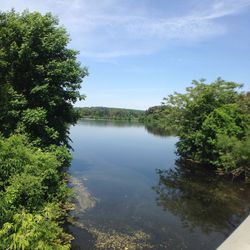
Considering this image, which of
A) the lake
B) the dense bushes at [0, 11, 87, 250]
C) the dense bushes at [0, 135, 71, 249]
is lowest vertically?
the lake

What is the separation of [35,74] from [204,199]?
1450cm

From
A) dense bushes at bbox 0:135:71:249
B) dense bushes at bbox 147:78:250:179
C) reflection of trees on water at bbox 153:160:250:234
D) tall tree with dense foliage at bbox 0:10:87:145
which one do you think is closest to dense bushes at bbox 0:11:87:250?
tall tree with dense foliage at bbox 0:10:87:145

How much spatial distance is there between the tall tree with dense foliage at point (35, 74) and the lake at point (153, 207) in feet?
17.8

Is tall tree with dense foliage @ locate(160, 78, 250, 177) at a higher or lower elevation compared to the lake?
higher

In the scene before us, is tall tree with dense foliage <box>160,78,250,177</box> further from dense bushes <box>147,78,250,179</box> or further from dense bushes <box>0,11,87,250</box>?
dense bushes <box>0,11,87,250</box>

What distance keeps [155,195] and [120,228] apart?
23.7 feet

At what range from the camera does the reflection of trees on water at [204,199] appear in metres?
17.2

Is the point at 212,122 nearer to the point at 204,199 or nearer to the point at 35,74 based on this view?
the point at 204,199

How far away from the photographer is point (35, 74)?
16.5m

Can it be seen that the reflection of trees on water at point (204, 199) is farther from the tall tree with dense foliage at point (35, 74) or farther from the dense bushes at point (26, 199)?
the tall tree with dense foliage at point (35, 74)

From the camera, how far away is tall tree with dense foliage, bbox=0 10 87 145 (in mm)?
15469

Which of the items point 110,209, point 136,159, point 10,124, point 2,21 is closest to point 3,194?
point 10,124

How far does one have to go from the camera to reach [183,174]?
2959cm

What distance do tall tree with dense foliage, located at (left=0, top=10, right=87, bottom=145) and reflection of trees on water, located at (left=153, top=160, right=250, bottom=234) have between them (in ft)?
30.5
